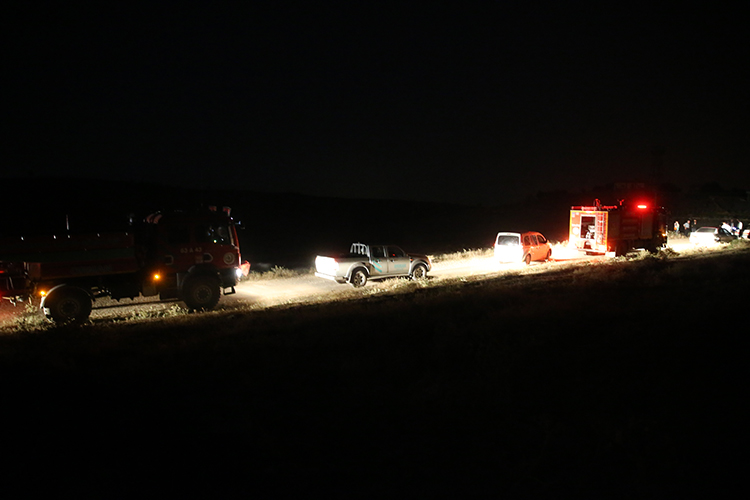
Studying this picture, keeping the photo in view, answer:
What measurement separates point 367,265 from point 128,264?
28.5 feet

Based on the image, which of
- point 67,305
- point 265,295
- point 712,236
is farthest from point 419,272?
point 712,236

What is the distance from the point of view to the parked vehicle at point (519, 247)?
81.3 ft

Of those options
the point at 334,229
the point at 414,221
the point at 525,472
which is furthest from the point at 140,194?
the point at 525,472

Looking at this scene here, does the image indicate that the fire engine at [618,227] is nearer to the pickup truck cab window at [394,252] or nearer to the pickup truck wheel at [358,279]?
the pickup truck cab window at [394,252]

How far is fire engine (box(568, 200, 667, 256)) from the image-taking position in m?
25.6

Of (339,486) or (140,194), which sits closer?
(339,486)

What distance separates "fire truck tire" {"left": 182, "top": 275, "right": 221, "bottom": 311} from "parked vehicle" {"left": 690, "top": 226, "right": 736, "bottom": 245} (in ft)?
114

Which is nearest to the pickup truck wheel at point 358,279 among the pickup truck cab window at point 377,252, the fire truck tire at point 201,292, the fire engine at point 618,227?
the pickup truck cab window at point 377,252

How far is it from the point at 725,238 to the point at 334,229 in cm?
4042

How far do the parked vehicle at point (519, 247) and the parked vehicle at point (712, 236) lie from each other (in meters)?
17.2

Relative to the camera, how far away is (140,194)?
63.1 meters

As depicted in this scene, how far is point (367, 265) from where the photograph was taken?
19031 millimetres

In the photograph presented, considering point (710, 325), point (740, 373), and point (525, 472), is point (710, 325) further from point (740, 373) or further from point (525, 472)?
point (525, 472)

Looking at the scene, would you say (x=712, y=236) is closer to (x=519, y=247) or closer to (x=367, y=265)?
(x=519, y=247)
